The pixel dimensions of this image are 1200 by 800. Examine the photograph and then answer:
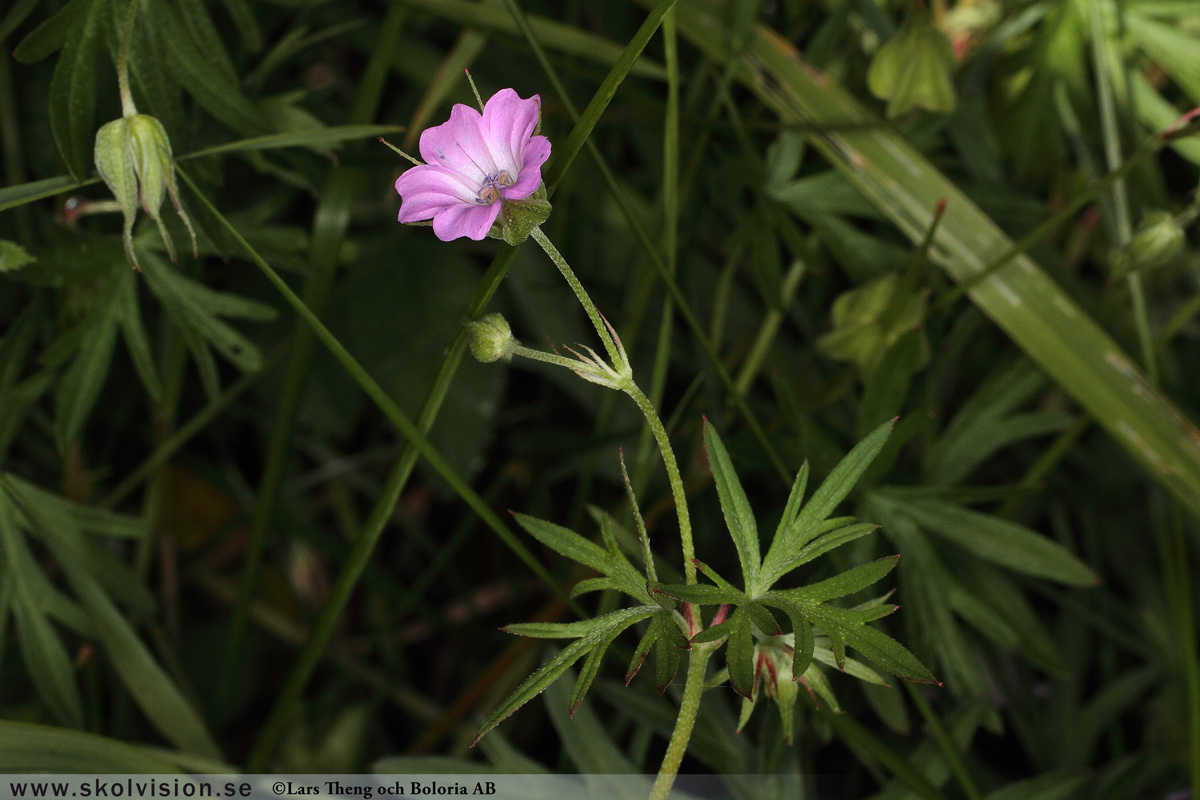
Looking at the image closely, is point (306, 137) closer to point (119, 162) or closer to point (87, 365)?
point (119, 162)

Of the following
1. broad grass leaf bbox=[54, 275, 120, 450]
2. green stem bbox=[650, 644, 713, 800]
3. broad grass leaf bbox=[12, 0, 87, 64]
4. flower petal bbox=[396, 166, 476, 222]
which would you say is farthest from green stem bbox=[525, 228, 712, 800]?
broad grass leaf bbox=[54, 275, 120, 450]

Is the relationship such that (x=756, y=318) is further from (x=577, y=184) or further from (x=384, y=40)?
(x=384, y=40)

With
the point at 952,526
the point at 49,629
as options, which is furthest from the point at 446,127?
the point at 49,629

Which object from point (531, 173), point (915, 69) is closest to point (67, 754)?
point (531, 173)

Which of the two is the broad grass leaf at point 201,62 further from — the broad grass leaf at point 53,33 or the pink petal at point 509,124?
the pink petal at point 509,124

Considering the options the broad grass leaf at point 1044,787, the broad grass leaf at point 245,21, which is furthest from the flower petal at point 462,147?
the broad grass leaf at point 1044,787

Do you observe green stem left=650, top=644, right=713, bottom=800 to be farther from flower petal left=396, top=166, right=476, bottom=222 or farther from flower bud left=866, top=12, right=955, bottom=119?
flower bud left=866, top=12, right=955, bottom=119

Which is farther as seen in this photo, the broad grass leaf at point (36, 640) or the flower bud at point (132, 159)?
the broad grass leaf at point (36, 640)
